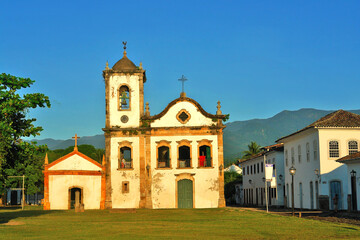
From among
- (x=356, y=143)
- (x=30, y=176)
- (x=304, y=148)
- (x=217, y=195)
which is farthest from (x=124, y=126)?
(x=30, y=176)

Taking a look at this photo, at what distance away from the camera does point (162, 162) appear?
45469mm

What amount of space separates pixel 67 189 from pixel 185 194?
32.9 ft

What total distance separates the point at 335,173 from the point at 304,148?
5046mm

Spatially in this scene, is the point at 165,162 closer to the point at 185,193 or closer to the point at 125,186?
the point at 185,193

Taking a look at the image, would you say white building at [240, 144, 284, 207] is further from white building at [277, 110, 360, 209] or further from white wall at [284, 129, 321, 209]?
white building at [277, 110, 360, 209]

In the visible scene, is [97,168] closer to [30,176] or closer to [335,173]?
[335,173]

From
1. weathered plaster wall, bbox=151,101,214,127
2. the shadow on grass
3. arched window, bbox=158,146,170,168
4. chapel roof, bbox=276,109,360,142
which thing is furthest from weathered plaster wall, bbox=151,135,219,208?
the shadow on grass

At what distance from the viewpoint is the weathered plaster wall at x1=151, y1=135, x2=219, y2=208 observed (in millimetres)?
44656

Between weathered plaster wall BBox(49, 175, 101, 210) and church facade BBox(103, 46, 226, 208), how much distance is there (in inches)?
41.6

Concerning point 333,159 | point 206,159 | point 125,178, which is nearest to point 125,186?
point 125,178

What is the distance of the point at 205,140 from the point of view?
148ft

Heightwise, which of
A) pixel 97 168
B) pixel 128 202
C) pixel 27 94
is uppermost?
pixel 27 94

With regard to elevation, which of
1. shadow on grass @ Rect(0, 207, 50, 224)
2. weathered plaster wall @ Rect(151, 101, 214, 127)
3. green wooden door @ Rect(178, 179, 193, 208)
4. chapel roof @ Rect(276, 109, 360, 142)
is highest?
weathered plaster wall @ Rect(151, 101, 214, 127)

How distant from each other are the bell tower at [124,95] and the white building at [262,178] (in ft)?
39.9
